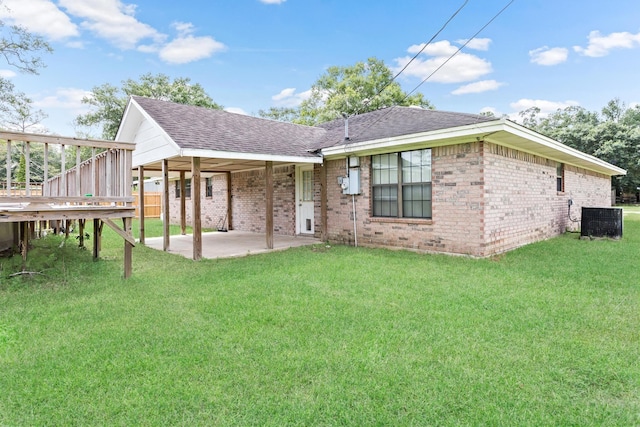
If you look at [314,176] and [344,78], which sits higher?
[344,78]

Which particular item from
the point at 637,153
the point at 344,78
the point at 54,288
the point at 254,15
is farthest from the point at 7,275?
the point at 637,153

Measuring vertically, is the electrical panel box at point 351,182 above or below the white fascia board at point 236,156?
below

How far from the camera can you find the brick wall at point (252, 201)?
1134 centimetres

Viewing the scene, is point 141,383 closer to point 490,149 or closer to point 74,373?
point 74,373

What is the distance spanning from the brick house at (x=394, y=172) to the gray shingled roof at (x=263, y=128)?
0.04 meters

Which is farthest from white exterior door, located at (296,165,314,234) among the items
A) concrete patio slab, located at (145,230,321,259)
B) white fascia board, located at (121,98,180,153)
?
white fascia board, located at (121,98,180,153)

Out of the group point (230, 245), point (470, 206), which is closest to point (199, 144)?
point (230, 245)

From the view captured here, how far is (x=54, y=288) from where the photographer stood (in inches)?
201

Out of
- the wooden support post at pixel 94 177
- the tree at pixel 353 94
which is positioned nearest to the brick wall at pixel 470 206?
the wooden support post at pixel 94 177

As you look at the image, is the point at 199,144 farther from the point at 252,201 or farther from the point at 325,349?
the point at 325,349

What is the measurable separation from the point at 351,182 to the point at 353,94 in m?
21.5

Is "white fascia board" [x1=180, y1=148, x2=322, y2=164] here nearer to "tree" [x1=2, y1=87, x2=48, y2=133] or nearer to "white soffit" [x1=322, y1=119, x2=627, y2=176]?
"white soffit" [x1=322, y1=119, x2=627, y2=176]

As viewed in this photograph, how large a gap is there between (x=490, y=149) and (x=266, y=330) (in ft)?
19.0

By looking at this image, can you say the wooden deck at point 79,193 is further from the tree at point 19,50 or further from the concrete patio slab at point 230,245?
the tree at point 19,50
